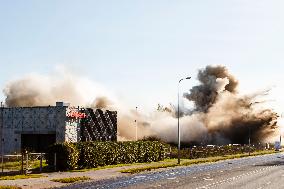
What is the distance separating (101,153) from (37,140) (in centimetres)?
3614

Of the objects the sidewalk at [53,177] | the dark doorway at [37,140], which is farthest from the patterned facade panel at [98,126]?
the sidewalk at [53,177]

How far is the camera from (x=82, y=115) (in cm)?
8650

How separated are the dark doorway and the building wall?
0.85 metres

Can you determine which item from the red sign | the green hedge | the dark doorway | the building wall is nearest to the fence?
the green hedge

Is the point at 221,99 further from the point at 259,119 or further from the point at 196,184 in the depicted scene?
the point at 196,184

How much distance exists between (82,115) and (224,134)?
47.3 metres

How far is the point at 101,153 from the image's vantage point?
49.4 m

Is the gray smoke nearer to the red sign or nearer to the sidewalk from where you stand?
the red sign

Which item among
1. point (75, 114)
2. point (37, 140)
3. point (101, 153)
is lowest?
point (101, 153)

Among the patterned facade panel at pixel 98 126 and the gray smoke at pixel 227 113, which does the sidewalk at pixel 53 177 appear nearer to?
the patterned facade panel at pixel 98 126

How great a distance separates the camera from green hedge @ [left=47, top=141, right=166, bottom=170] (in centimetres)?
4438

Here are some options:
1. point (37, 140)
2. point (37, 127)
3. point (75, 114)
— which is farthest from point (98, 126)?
point (37, 127)

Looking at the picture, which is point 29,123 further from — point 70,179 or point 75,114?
point 70,179

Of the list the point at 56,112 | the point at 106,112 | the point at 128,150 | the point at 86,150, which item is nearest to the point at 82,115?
the point at 56,112
